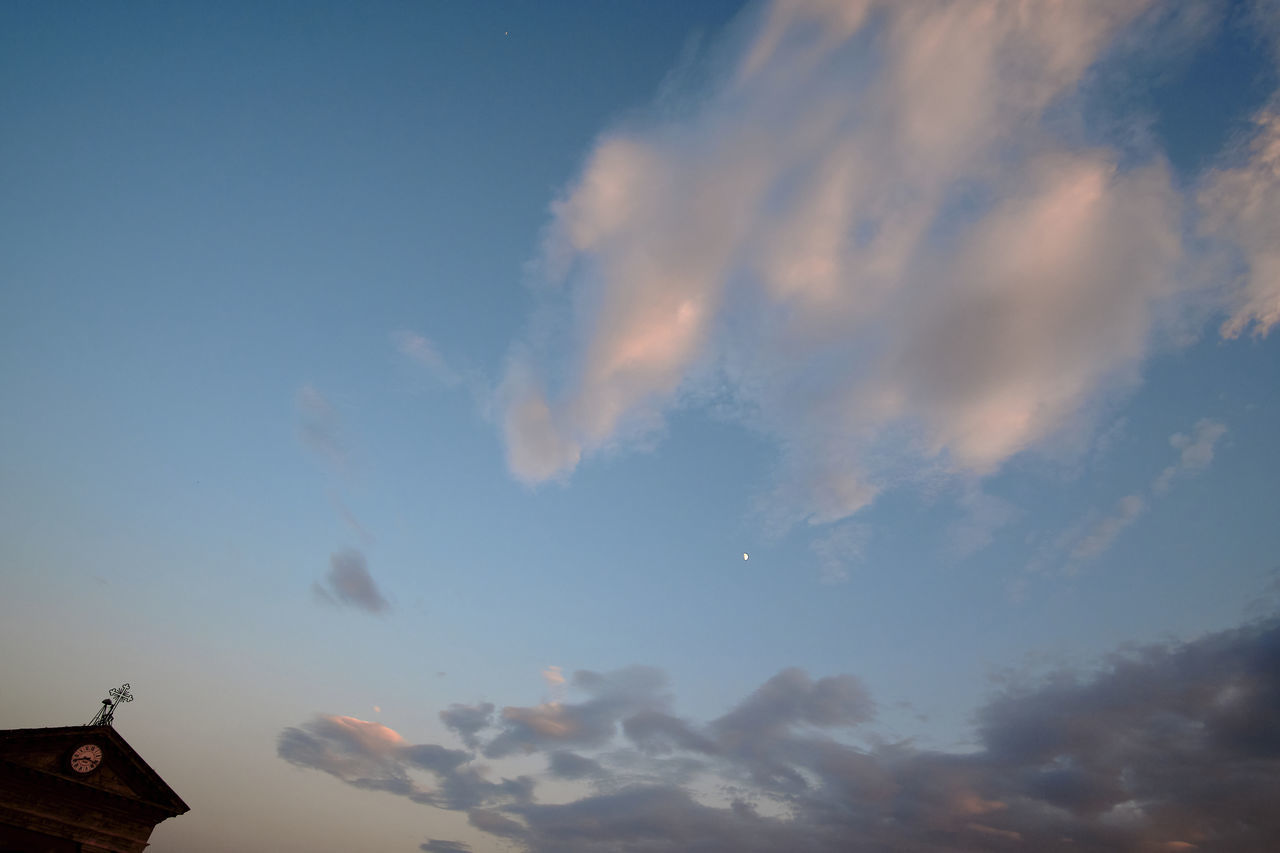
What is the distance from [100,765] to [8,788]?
413cm

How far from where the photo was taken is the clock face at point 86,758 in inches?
1475

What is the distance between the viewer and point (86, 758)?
37875 mm

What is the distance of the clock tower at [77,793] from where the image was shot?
35.2 meters

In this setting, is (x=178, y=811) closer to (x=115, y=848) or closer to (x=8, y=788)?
(x=115, y=848)

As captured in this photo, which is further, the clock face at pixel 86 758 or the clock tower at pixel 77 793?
the clock face at pixel 86 758

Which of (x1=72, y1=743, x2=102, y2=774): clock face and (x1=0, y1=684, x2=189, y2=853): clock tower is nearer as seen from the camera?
(x1=0, y1=684, x2=189, y2=853): clock tower

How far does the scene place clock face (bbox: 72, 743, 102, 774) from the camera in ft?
123

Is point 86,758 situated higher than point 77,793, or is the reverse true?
point 86,758

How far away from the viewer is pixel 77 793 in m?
37.1

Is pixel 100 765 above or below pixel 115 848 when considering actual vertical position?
above

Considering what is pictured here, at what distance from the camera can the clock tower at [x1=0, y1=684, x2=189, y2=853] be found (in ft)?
115

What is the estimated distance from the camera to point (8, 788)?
35.1m

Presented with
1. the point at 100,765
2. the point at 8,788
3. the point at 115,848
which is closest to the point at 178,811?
the point at 115,848

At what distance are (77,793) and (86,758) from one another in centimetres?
194
